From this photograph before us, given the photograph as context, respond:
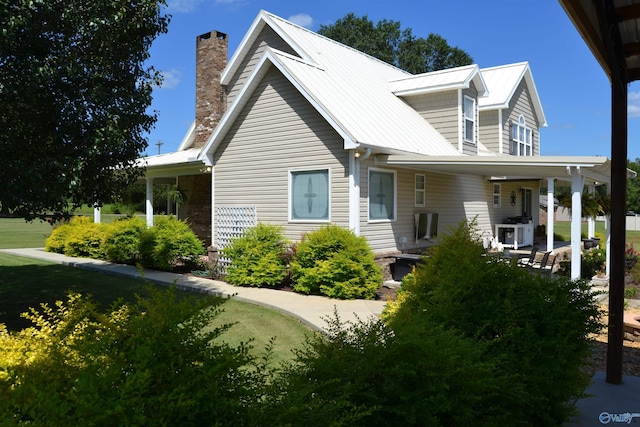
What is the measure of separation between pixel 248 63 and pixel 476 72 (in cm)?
800

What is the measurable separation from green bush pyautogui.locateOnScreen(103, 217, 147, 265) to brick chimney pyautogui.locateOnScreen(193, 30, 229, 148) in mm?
4517

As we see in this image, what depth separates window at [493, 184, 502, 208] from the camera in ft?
65.7

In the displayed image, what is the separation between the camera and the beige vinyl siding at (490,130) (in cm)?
2009

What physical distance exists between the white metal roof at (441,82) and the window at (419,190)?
355 cm

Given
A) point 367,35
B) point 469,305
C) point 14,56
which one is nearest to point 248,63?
point 14,56

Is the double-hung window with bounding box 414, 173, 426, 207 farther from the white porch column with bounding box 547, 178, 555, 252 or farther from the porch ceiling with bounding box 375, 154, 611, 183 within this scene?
the white porch column with bounding box 547, 178, 555, 252

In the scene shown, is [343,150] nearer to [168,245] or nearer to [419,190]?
[419,190]

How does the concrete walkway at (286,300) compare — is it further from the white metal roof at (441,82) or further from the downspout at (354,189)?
the white metal roof at (441,82)

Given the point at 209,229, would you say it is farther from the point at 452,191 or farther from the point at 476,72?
the point at 476,72

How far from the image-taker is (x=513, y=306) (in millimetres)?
3766

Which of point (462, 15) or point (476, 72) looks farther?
point (462, 15)

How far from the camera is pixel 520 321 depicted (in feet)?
12.3

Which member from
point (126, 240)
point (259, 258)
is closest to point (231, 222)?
point (259, 258)

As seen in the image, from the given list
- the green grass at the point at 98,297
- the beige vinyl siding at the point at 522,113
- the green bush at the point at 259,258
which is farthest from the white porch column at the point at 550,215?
the green grass at the point at 98,297
